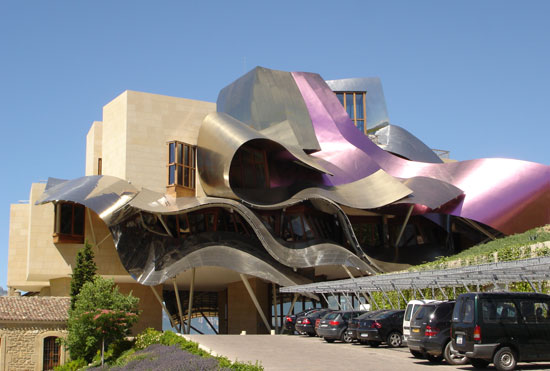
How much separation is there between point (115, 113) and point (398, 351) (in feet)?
109

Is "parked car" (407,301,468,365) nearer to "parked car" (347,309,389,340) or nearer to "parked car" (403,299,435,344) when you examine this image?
"parked car" (403,299,435,344)

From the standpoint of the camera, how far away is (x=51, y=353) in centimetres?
3788

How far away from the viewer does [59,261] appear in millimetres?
45656

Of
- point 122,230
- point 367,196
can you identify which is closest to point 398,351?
point 367,196

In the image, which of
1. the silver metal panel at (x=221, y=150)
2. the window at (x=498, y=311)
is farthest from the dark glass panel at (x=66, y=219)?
the window at (x=498, y=311)

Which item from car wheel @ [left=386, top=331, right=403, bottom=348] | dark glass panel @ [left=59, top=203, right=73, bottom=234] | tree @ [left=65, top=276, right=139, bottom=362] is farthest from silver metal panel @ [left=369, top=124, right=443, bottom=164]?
car wheel @ [left=386, top=331, right=403, bottom=348]

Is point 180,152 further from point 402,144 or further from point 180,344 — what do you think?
point 180,344

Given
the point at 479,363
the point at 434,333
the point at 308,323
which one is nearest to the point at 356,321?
the point at 434,333

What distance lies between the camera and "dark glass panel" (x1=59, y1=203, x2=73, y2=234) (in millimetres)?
44938

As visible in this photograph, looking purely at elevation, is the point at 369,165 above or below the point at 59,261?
above

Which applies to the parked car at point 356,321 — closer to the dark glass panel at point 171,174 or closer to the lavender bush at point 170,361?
the lavender bush at point 170,361

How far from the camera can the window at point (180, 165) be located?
4653cm

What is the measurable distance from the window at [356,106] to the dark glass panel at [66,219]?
2409cm

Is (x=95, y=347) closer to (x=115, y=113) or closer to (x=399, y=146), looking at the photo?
(x=115, y=113)
